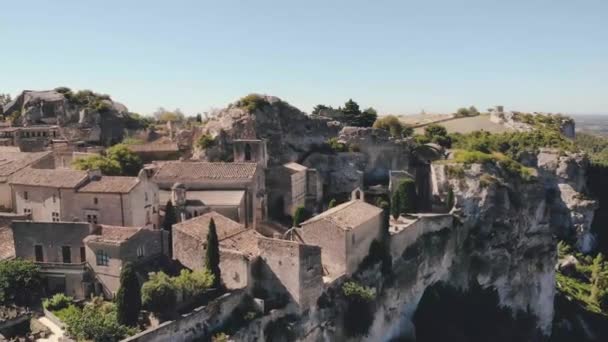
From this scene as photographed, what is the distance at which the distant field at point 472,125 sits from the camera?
237 ft

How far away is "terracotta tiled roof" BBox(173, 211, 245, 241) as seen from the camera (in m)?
28.6

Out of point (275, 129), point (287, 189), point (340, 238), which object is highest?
point (275, 129)

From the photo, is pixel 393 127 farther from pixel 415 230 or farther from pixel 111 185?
pixel 111 185

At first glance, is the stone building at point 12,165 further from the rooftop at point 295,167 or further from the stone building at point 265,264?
the rooftop at point 295,167

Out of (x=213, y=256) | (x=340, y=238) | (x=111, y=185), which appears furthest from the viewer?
(x=111, y=185)

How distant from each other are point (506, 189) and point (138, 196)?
27746 millimetres

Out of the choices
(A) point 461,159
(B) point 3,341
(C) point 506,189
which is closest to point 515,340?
(C) point 506,189

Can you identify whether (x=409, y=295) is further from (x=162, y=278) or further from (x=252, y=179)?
(x=162, y=278)

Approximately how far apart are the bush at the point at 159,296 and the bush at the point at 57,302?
13.2 feet

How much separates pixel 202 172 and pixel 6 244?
12.2 m

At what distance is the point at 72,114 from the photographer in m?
59.1

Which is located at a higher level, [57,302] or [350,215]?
[350,215]

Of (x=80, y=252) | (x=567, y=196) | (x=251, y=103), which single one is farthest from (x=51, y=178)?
(x=567, y=196)

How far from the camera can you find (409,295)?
37.4 m
